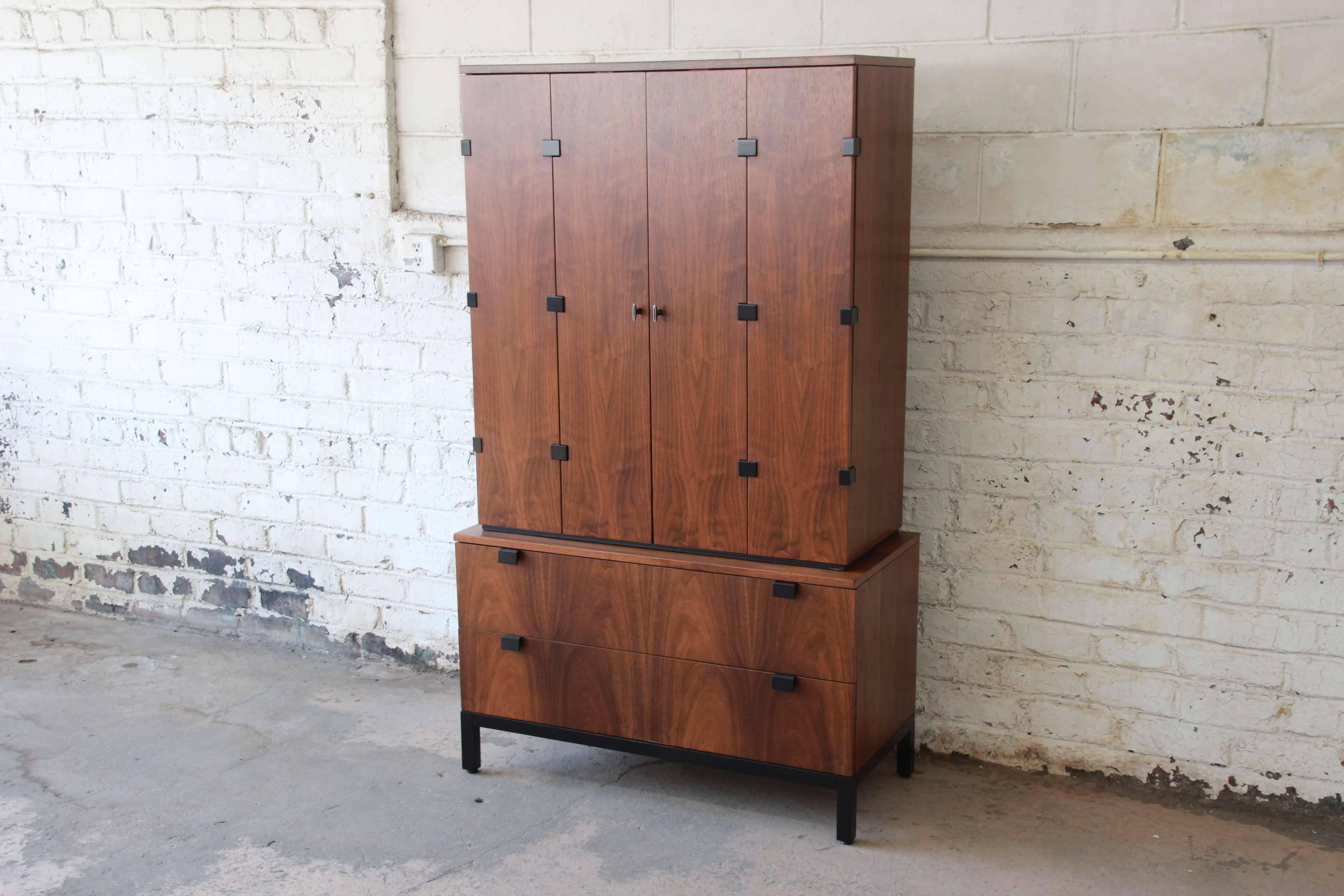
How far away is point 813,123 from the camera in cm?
258

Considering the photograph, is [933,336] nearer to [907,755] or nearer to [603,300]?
[603,300]

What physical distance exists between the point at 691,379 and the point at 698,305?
0.56 feet

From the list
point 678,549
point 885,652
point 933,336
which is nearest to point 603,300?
point 678,549

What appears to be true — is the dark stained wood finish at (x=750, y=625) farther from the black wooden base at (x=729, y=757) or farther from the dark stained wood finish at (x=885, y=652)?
the black wooden base at (x=729, y=757)

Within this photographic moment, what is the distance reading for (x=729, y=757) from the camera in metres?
2.88

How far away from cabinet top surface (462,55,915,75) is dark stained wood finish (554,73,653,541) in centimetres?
2

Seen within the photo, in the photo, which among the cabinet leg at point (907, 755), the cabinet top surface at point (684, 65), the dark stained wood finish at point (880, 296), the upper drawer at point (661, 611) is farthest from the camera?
the cabinet leg at point (907, 755)

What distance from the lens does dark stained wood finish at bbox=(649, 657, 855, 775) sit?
276 centimetres

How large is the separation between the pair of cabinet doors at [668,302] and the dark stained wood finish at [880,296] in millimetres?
42

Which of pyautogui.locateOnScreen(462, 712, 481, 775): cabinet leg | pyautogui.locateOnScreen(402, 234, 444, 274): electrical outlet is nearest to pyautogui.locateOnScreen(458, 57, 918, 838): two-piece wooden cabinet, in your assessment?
pyautogui.locateOnScreen(462, 712, 481, 775): cabinet leg

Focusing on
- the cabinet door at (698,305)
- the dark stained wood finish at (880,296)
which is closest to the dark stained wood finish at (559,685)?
the cabinet door at (698,305)

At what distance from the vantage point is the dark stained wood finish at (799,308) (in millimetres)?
2580

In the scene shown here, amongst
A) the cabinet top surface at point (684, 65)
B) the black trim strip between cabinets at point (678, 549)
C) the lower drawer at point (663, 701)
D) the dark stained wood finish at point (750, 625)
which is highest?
the cabinet top surface at point (684, 65)

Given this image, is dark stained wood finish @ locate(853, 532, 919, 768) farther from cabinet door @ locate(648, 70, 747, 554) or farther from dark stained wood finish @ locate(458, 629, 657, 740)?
dark stained wood finish @ locate(458, 629, 657, 740)
